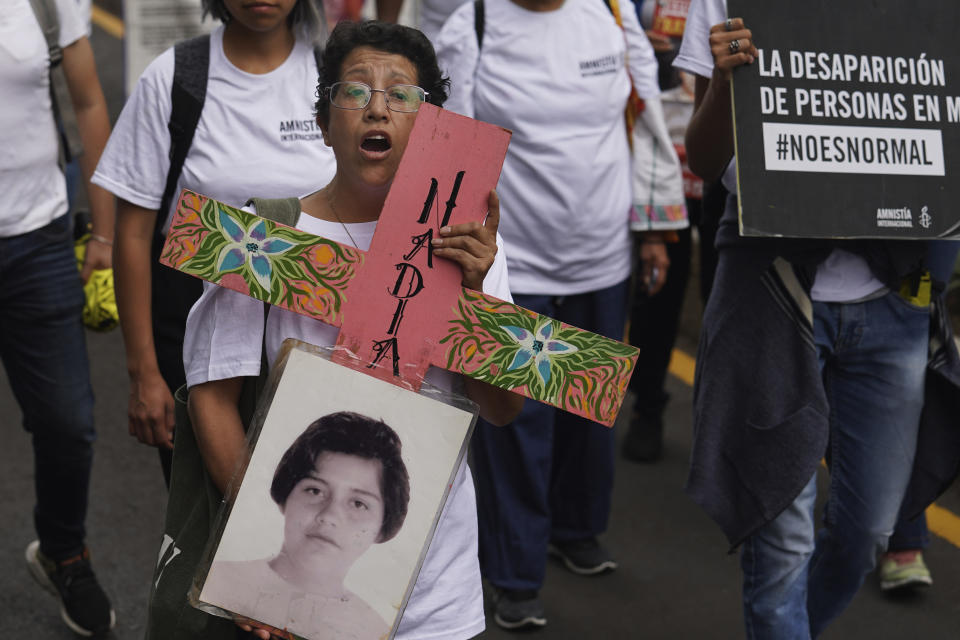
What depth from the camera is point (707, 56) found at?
2.77 m

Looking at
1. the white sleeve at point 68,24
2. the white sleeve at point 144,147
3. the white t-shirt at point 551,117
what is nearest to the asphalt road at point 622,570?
the white t-shirt at point 551,117

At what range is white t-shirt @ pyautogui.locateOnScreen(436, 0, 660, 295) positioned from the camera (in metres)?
3.67

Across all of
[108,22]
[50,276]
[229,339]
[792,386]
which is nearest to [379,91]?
[229,339]

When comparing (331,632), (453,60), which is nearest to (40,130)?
(453,60)

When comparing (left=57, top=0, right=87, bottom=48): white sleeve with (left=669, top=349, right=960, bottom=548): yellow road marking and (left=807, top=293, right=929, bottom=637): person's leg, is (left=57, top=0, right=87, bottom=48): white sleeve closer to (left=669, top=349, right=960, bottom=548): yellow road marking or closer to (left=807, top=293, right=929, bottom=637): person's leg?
Answer: (left=807, top=293, right=929, bottom=637): person's leg

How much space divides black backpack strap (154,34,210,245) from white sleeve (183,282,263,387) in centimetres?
91

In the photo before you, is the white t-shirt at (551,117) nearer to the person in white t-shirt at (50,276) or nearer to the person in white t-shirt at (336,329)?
the person in white t-shirt at (50,276)

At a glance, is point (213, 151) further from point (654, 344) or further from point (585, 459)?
point (654, 344)

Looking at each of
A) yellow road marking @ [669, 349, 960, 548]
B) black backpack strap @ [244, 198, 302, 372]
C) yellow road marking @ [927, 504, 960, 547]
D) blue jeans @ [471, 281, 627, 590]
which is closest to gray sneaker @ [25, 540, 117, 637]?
blue jeans @ [471, 281, 627, 590]

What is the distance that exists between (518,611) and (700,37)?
184cm

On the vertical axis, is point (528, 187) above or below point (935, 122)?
below

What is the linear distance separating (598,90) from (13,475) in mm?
2666

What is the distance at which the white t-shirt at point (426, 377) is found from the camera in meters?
2.03

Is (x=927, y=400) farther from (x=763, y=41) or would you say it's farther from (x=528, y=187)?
(x=528, y=187)
